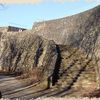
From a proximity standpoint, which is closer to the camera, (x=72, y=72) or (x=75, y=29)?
(x=72, y=72)

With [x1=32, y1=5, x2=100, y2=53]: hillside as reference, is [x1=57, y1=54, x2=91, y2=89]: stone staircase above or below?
below

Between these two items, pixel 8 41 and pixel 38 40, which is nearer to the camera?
pixel 38 40

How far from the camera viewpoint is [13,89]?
23016mm

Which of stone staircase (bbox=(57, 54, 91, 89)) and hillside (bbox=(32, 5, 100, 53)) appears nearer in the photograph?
stone staircase (bbox=(57, 54, 91, 89))

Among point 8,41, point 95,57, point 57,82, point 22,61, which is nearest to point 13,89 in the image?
point 57,82

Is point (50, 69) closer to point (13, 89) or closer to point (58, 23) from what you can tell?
point (13, 89)

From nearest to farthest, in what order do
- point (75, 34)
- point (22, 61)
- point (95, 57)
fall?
point (95, 57) < point (75, 34) < point (22, 61)

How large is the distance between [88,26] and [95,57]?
3515mm

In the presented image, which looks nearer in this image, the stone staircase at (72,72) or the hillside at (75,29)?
the stone staircase at (72,72)

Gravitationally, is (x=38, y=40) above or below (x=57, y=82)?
above

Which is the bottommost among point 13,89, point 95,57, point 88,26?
point 13,89

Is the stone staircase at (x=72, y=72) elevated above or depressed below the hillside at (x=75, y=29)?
below

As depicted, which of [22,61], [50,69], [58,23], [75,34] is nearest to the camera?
[50,69]

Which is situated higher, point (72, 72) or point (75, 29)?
point (75, 29)
